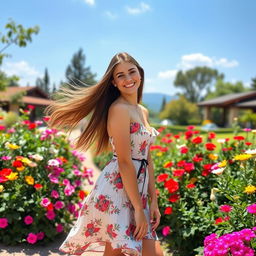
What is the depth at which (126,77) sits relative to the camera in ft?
6.97

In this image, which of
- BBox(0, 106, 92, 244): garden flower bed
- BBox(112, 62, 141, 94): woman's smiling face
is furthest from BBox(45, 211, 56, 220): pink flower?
BBox(112, 62, 141, 94): woman's smiling face

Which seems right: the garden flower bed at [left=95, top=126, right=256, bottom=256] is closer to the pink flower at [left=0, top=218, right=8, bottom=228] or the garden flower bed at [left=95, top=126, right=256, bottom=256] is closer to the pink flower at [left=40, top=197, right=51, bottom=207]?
the pink flower at [left=40, top=197, right=51, bottom=207]

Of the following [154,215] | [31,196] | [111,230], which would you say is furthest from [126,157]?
[31,196]

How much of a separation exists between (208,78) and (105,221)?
65993 millimetres

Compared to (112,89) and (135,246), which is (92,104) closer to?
(112,89)

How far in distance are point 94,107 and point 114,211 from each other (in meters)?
0.74

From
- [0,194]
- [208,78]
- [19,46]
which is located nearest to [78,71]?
[208,78]

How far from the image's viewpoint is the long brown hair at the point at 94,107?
86.5 inches

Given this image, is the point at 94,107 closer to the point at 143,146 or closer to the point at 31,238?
the point at 143,146

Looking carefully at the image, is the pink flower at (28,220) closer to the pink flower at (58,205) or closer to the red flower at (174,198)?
the pink flower at (58,205)

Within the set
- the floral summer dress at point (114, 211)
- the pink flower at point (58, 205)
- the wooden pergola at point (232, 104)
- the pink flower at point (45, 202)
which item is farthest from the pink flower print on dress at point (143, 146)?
the wooden pergola at point (232, 104)

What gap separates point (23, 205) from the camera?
3412mm

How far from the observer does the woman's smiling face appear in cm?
212

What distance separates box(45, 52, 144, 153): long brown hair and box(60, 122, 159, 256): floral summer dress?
0.94 feet
